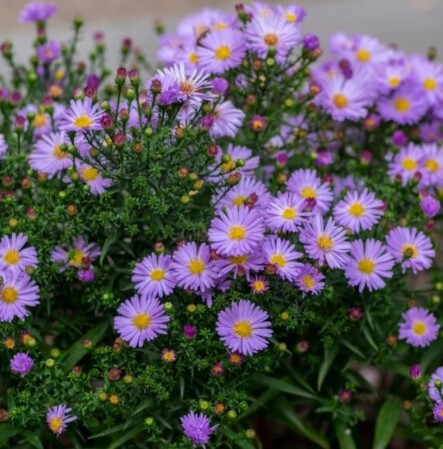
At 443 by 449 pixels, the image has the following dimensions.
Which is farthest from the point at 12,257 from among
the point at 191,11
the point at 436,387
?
the point at 191,11

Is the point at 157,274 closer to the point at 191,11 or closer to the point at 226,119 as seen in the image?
the point at 226,119

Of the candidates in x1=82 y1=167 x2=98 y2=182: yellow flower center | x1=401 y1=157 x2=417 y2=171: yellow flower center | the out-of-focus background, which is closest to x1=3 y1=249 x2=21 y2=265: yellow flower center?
x1=82 y1=167 x2=98 y2=182: yellow flower center

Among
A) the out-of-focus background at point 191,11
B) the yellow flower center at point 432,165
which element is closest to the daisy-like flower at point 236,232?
the yellow flower center at point 432,165

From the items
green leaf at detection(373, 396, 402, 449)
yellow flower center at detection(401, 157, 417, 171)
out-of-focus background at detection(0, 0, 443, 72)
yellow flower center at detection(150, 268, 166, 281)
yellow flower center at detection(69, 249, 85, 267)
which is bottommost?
green leaf at detection(373, 396, 402, 449)

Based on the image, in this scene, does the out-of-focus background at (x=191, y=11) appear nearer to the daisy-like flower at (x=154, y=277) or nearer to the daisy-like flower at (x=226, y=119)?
the daisy-like flower at (x=226, y=119)

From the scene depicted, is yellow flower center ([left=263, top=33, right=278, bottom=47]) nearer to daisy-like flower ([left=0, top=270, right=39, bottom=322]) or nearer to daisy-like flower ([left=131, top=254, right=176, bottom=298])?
daisy-like flower ([left=131, top=254, right=176, bottom=298])

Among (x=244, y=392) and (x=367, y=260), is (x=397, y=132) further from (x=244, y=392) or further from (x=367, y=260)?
(x=244, y=392)
